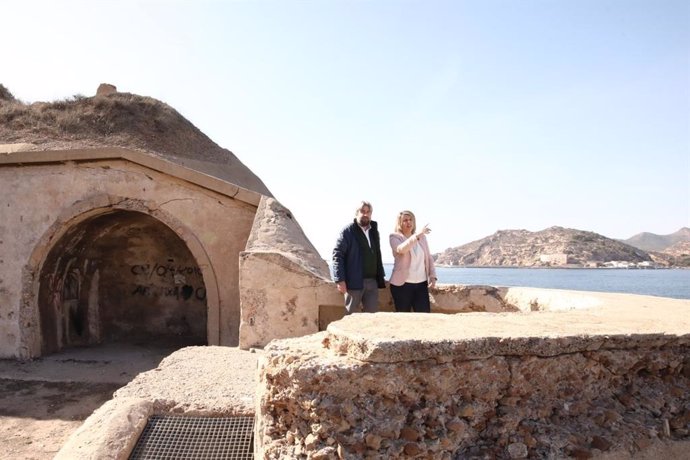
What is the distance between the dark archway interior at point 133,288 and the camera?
30.1ft

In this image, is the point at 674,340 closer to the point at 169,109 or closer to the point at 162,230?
the point at 162,230

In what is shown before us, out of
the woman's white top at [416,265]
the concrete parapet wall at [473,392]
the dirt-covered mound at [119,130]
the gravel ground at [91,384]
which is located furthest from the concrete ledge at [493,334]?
the dirt-covered mound at [119,130]

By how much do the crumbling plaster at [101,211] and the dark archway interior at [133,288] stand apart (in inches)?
37.3

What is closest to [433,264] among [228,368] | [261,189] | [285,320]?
[285,320]

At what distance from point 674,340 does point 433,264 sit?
2.74m

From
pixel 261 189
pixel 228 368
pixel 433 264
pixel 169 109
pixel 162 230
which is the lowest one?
pixel 228 368

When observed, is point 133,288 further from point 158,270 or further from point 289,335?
point 289,335

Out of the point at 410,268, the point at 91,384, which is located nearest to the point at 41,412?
the point at 91,384

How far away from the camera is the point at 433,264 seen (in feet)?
18.0

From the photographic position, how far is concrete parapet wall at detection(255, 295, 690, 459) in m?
2.53

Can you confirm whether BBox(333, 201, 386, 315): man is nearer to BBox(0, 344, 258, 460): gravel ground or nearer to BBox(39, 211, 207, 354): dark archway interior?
BBox(0, 344, 258, 460): gravel ground

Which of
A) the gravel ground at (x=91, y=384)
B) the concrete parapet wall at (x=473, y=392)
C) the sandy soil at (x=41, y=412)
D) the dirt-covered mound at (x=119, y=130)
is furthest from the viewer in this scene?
the dirt-covered mound at (x=119, y=130)

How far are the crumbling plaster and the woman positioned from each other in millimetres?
2749

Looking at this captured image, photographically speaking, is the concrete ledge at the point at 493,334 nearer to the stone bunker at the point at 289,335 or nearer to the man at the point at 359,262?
the stone bunker at the point at 289,335
